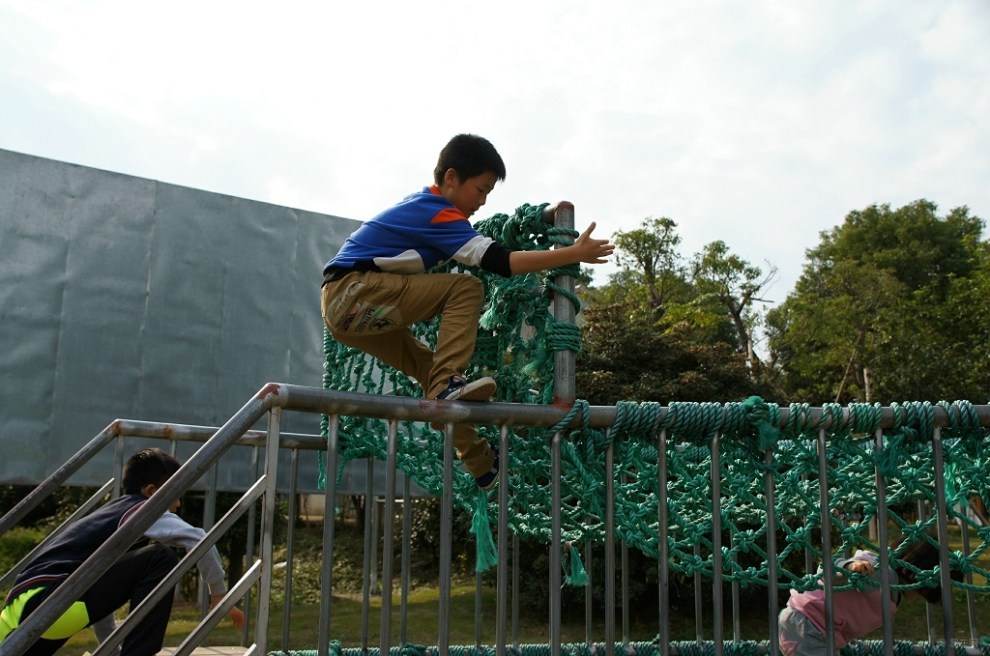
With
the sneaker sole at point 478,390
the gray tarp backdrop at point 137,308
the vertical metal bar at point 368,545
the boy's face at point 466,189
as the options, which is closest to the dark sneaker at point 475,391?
the sneaker sole at point 478,390

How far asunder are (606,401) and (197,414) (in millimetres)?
3869

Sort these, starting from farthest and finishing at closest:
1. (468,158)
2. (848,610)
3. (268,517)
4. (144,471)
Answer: (848,610) → (144,471) → (468,158) → (268,517)

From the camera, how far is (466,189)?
2.81m

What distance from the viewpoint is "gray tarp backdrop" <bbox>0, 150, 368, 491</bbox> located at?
21.8 ft

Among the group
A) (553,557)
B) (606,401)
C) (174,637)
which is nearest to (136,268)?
(174,637)

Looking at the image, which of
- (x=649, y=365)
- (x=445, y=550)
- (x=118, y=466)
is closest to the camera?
(x=445, y=550)

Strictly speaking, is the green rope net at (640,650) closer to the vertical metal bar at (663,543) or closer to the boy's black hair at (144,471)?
the boy's black hair at (144,471)

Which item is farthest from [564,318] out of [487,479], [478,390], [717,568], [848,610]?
[848,610]

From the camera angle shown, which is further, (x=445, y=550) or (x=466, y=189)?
(x=466, y=189)

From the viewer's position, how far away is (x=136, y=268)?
718cm

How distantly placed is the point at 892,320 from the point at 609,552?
15.8 metres

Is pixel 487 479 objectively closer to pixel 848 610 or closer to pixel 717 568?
pixel 717 568

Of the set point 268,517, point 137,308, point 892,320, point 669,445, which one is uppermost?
point 892,320

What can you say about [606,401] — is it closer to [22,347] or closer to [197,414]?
[197,414]
